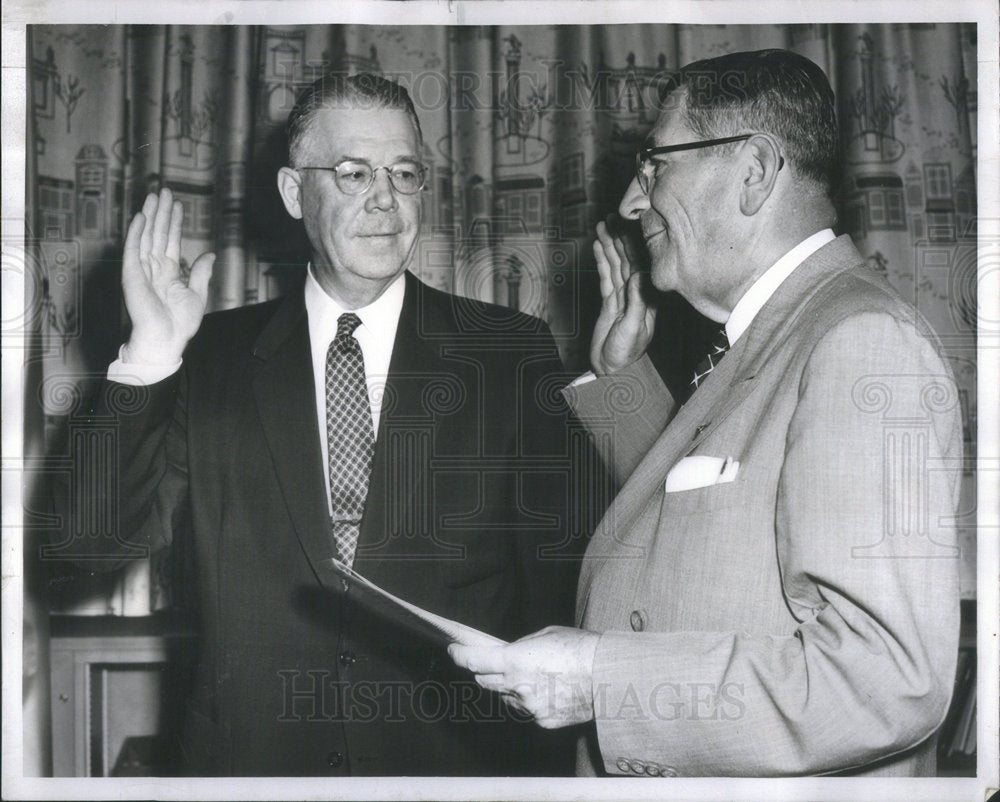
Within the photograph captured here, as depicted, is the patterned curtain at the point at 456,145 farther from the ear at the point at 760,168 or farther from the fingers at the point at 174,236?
the ear at the point at 760,168

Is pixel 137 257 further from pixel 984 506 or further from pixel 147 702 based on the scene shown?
pixel 984 506

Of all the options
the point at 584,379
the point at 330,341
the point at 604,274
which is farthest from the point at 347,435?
the point at 604,274

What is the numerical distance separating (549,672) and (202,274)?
0.91 m

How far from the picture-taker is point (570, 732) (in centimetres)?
184

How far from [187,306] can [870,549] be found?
3.91ft

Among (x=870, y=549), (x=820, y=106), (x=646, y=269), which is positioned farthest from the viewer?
(x=646, y=269)

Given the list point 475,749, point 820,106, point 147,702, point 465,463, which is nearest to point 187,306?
point 465,463

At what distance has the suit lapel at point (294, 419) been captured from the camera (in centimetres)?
187

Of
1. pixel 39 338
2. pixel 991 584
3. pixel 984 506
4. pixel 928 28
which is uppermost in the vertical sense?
pixel 928 28

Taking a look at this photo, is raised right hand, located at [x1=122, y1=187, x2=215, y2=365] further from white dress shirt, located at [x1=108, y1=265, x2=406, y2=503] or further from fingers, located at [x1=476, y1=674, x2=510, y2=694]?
fingers, located at [x1=476, y1=674, x2=510, y2=694]

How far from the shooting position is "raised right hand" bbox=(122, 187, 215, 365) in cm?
191

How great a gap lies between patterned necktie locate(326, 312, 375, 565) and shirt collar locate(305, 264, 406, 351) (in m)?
0.02

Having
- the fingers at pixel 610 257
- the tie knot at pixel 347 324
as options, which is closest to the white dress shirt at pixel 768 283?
the fingers at pixel 610 257

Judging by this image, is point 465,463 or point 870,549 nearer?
point 870,549
